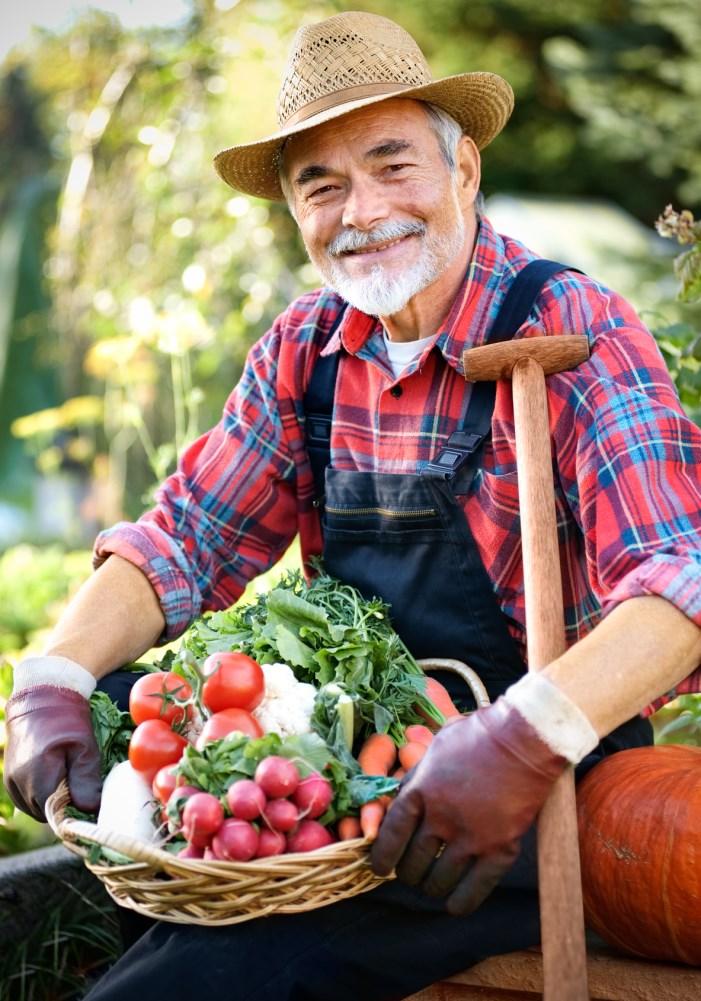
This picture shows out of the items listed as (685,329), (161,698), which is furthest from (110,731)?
(685,329)

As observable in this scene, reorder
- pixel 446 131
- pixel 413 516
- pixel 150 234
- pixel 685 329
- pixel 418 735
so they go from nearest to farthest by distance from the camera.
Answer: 1. pixel 418 735
2. pixel 413 516
3. pixel 446 131
4. pixel 685 329
5. pixel 150 234

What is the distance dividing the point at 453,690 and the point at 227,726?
26.1 inches

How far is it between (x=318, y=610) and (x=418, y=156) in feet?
3.37

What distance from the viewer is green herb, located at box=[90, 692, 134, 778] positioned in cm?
248

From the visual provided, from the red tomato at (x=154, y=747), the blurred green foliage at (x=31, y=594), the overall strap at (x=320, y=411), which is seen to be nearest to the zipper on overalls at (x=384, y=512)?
the overall strap at (x=320, y=411)

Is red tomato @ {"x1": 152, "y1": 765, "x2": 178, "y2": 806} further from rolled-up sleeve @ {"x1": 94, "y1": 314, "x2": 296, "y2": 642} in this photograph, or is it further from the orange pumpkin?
rolled-up sleeve @ {"x1": 94, "y1": 314, "x2": 296, "y2": 642}

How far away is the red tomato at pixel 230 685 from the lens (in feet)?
7.01

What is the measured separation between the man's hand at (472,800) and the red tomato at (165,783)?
36 cm

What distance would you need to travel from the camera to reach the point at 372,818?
1959 millimetres

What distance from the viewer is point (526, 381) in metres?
Result: 2.29

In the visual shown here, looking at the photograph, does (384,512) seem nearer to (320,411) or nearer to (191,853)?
(320,411)

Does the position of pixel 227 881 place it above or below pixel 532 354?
below

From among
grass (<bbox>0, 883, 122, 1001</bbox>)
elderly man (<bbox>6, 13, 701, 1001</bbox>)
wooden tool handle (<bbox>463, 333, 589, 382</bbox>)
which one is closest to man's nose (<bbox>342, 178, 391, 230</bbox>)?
elderly man (<bbox>6, 13, 701, 1001</bbox>)

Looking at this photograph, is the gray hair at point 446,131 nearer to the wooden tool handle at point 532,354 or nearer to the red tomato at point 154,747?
the wooden tool handle at point 532,354
